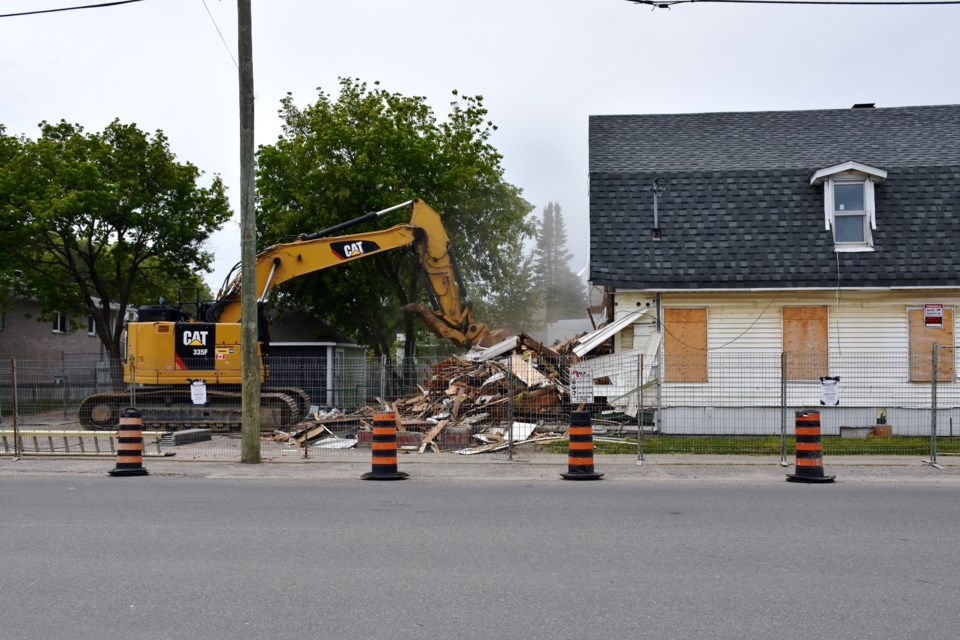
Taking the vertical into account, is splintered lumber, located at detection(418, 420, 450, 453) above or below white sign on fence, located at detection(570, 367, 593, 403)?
below

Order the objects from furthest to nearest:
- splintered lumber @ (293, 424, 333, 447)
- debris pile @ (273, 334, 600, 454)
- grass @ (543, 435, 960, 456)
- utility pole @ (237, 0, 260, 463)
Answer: splintered lumber @ (293, 424, 333, 447), debris pile @ (273, 334, 600, 454), grass @ (543, 435, 960, 456), utility pole @ (237, 0, 260, 463)

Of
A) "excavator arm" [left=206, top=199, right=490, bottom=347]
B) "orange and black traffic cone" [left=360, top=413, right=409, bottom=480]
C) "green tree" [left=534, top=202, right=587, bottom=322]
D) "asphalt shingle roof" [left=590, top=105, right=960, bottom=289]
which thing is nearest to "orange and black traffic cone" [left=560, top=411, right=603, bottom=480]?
"orange and black traffic cone" [left=360, top=413, right=409, bottom=480]

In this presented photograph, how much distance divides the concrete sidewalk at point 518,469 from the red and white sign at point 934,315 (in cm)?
409

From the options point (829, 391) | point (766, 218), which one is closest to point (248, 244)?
point (829, 391)

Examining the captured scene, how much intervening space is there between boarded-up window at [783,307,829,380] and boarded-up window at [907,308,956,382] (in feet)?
5.78

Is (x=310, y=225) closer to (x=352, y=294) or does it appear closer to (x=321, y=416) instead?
(x=352, y=294)

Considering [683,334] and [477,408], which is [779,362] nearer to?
[683,334]

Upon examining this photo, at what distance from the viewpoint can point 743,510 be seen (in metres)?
10.3

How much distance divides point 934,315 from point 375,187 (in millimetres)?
19725

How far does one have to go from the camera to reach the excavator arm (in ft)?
75.6

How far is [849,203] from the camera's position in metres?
19.5

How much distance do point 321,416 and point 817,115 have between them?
48.1 feet

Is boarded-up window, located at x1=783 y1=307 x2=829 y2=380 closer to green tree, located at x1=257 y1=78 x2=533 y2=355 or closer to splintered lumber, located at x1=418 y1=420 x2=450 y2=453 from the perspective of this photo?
splintered lumber, located at x1=418 y1=420 x2=450 y2=453

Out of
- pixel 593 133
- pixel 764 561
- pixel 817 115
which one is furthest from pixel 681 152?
pixel 764 561
